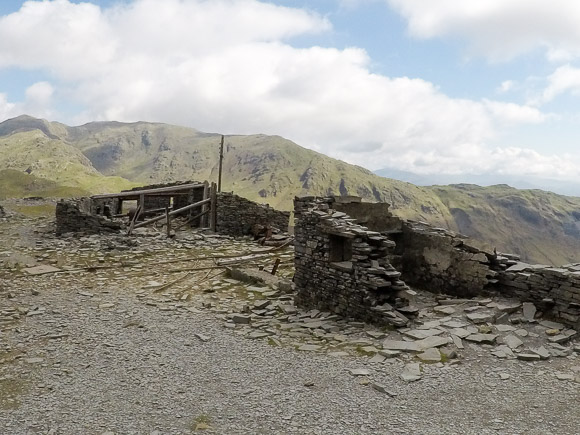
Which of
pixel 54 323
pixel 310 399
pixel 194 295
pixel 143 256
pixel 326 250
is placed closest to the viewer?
pixel 310 399

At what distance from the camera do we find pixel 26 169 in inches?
5728

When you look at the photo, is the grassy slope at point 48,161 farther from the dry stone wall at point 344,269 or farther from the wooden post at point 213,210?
the dry stone wall at point 344,269

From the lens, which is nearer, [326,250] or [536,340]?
[536,340]

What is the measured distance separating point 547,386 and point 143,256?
55.4 ft

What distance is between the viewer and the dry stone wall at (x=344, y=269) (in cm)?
1153

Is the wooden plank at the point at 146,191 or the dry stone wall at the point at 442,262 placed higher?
the wooden plank at the point at 146,191

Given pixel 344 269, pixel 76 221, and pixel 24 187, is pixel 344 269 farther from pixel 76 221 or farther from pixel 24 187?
pixel 24 187

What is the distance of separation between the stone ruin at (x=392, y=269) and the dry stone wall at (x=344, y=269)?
0.03 metres

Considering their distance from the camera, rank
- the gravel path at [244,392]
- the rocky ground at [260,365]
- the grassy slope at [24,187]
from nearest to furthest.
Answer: the gravel path at [244,392], the rocky ground at [260,365], the grassy slope at [24,187]

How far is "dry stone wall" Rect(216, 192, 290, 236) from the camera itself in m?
26.5

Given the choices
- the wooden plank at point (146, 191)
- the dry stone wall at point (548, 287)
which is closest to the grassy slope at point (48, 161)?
the wooden plank at point (146, 191)

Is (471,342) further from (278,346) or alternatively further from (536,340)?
(278,346)

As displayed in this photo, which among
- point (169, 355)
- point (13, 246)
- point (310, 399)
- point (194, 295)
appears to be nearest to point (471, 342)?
point (310, 399)

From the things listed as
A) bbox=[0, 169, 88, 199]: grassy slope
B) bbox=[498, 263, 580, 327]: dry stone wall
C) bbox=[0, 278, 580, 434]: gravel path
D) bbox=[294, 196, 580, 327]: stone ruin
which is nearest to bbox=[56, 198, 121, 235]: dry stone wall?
bbox=[294, 196, 580, 327]: stone ruin
